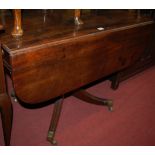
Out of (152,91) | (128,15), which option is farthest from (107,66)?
(152,91)

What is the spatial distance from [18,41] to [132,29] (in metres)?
0.89

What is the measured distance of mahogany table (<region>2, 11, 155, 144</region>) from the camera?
43.1 inches

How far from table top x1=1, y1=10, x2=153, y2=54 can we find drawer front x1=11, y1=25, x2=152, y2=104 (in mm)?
41

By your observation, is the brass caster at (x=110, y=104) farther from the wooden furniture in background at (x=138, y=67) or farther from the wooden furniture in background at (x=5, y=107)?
the wooden furniture in background at (x=5, y=107)

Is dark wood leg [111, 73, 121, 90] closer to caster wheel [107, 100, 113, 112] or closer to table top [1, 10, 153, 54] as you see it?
caster wheel [107, 100, 113, 112]

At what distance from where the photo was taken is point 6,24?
1.31m

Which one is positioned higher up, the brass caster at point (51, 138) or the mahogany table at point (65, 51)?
the mahogany table at point (65, 51)

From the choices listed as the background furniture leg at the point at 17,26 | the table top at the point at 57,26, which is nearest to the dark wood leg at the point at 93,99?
the table top at the point at 57,26

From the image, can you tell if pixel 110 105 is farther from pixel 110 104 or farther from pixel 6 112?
pixel 6 112

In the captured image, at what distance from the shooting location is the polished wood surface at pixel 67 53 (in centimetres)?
109

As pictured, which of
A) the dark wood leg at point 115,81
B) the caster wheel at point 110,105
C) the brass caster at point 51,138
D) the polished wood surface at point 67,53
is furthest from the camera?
the dark wood leg at point 115,81

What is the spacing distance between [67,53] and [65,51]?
0.02 meters
